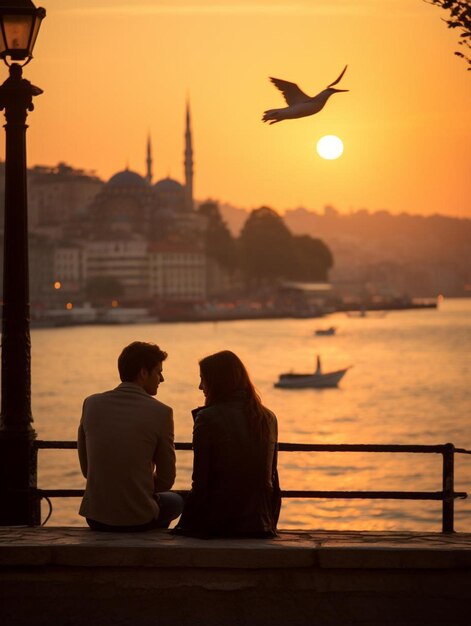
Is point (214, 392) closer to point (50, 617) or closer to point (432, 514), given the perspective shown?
point (50, 617)

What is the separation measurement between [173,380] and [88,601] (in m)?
80.7

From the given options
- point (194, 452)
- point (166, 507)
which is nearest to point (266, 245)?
point (166, 507)

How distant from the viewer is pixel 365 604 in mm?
6520

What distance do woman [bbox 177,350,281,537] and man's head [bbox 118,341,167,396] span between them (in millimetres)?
244

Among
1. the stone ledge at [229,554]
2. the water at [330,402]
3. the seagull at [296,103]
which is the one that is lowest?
the water at [330,402]

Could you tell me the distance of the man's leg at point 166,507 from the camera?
6793mm

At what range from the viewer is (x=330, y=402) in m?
68.4

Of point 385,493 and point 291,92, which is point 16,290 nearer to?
point 291,92

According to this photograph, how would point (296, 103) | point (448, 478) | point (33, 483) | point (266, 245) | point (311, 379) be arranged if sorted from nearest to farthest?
point (296, 103) → point (448, 478) → point (33, 483) → point (311, 379) → point (266, 245)

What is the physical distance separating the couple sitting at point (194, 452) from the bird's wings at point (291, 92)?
1409mm

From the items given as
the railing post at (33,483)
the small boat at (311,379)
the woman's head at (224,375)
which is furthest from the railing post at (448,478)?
the small boat at (311,379)

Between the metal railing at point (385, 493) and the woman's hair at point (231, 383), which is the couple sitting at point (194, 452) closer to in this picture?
the woman's hair at point (231, 383)

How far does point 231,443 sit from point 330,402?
204 feet

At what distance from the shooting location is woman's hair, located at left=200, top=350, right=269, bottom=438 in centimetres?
644
